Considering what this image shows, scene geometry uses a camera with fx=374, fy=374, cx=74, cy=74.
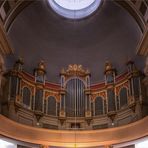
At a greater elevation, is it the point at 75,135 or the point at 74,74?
the point at 74,74

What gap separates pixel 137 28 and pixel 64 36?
167 inches

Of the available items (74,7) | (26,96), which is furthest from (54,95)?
(74,7)

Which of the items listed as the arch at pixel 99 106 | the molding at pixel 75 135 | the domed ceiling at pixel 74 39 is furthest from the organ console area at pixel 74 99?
the molding at pixel 75 135

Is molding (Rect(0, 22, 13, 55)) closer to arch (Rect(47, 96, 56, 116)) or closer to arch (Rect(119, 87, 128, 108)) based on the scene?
arch (Rect(47, 96, 56, 116))

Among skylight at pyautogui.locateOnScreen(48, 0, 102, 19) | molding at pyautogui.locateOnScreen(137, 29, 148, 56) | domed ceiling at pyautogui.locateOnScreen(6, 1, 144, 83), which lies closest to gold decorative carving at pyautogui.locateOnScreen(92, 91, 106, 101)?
domed ceiling at pyautogui.locateOnScreen(6, 1, 144, 83)

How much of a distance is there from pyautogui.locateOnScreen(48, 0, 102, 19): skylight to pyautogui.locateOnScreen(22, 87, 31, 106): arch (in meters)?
5.00

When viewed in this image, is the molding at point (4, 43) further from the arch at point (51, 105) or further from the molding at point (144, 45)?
the molding at point (144, 45)

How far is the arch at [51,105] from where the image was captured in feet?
62.5

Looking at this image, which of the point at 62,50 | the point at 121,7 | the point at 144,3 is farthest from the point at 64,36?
the point at 144,3

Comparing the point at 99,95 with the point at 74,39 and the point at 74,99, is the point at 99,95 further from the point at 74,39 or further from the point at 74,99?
the point at 74,39

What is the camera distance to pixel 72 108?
63.4 ft

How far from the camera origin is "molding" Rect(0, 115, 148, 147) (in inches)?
660

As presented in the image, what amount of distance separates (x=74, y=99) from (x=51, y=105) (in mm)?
1255

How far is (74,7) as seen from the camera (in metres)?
21.8
